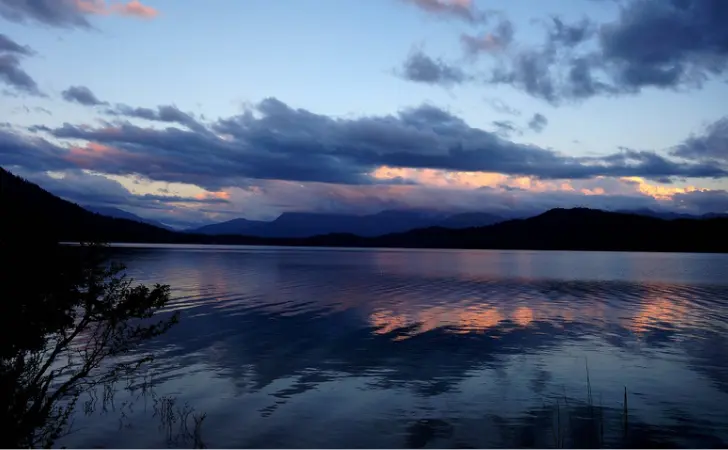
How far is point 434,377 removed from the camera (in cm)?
2588

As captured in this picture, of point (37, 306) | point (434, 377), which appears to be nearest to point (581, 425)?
point (434, 377)

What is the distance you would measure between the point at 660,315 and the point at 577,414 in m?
35.0

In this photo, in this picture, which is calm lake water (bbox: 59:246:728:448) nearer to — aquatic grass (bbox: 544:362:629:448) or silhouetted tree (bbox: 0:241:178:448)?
aquatic grass (bbox: 544:362:629:448)

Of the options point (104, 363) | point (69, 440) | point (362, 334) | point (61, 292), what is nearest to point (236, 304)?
point (362, 334)

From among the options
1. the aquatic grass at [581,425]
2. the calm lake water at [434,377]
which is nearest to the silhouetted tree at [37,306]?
the calm lake water at [434,377]

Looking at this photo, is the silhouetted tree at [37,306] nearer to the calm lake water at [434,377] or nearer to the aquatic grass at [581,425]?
the calm lake water at [434,377]

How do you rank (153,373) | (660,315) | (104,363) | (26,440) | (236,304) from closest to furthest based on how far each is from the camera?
(26,440) < (153,373) < (104,363) < (660,315) < (236,304)

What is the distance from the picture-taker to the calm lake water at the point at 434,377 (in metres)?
18.5

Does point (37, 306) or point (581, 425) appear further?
point (581, 425)

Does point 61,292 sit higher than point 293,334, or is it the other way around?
point 61,292

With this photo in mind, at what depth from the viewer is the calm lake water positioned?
1845 centimetres

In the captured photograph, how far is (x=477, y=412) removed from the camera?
20688 millimetres

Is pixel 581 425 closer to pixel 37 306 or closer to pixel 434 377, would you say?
pixel 434 377

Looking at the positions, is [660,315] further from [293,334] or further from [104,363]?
[104,363]
